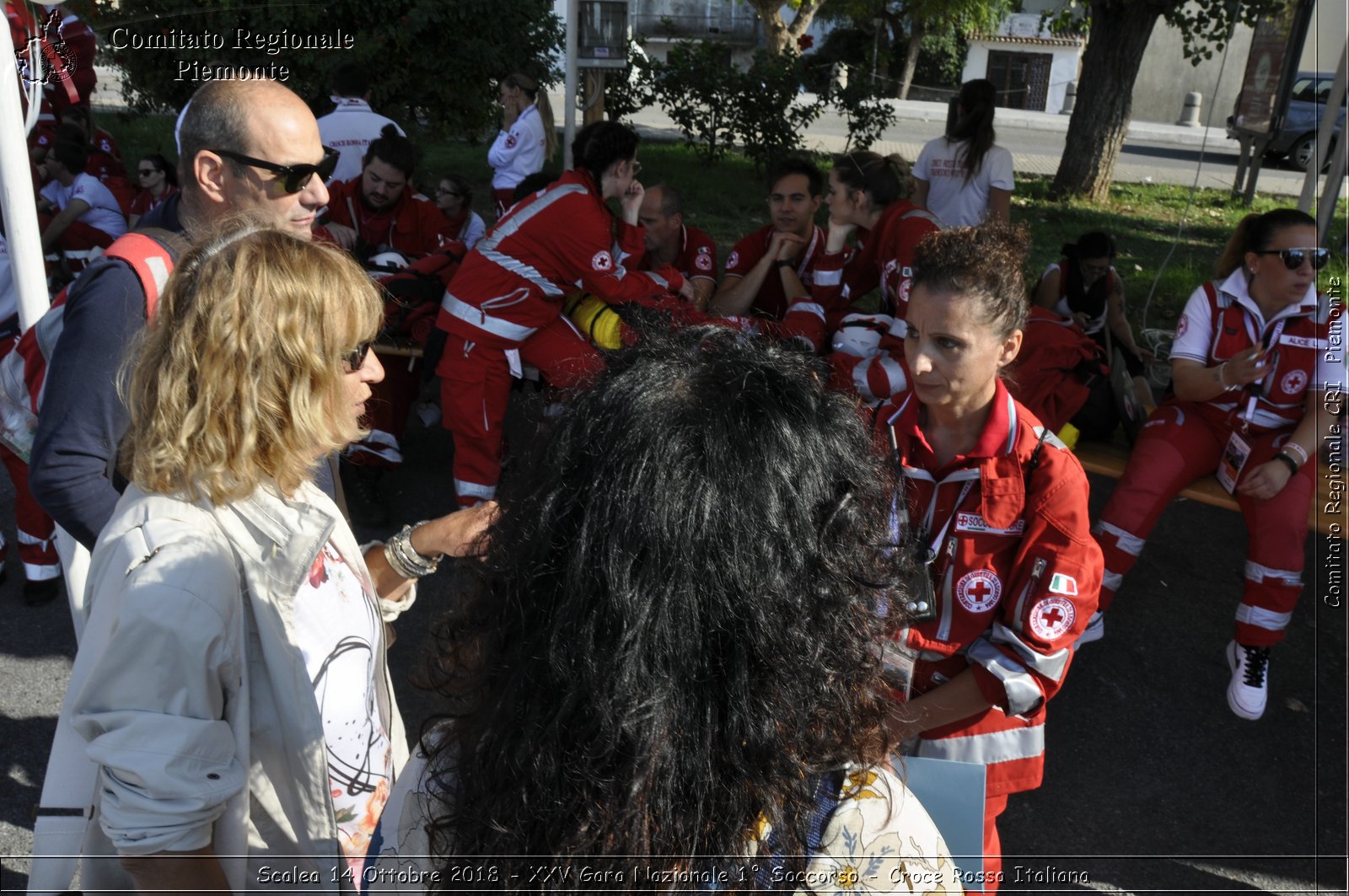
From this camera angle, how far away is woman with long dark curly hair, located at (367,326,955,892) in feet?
2.88

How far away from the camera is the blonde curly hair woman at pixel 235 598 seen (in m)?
1.24

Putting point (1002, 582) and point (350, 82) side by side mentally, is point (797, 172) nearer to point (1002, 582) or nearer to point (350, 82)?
point (350, 82)

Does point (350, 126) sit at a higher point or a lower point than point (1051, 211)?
higher

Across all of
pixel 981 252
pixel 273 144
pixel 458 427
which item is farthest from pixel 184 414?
pixel 458 427

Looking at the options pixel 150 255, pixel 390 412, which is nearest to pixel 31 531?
pixel 390 412

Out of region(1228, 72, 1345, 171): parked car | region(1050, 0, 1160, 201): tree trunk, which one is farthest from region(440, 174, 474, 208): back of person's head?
region(1228, 72, 1345, 171): parked car

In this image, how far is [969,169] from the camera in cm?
553

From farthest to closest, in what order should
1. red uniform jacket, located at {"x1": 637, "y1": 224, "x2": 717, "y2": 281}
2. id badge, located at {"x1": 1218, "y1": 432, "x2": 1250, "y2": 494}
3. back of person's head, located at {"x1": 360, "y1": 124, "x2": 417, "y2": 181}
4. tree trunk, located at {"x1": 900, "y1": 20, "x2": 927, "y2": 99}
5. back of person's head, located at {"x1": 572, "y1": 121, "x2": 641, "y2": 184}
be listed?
tree trunk, located at {"x1": 900, "y1": 20, "x2": 927, "y2": 99} → red uniform jacket, located at {"x1": 637, "y1": 224, "x2": 717, "y2": 281} → back of person's head, located at {"x1": 360, "y1": 124, "x2": 417, "y2": 181} → back of person's head, located at {"x1": 572, "y1": 121, "x2": 641, "y2": 184} → id badge, located at {"x1": 1218, "y1": 432, "x2": 1250, "y2": 494}

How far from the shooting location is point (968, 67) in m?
31.8

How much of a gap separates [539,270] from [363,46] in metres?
4.83

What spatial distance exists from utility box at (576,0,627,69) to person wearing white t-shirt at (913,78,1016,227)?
A: 2287 mm

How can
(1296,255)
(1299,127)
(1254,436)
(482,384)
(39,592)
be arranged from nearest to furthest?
1. (1296,255)
2. (1254,436)
3. (39,592)
4. (482,384)
5. (1299,127)

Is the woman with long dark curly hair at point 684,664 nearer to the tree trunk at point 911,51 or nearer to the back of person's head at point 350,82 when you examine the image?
the back of person's head at point 350,82

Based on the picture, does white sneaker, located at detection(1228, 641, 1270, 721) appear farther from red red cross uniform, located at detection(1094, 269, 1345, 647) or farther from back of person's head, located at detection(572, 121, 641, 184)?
back of person's head, located at detection(572, 121, 641, 184)
